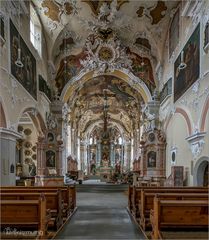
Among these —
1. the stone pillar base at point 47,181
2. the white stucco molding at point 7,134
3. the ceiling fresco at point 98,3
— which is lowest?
the stone pillar base at point 47,181

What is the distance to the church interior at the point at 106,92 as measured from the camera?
230 inches

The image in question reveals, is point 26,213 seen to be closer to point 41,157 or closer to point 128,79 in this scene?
point 41,157

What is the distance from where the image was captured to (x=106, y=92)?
2441 cm

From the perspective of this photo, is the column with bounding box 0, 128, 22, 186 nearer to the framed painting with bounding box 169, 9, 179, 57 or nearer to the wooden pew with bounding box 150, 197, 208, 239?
the wooden pew with bounding box 150, 197, 208, 239

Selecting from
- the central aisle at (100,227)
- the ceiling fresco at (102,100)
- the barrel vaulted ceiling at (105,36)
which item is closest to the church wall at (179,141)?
the central aisle at (100,227)

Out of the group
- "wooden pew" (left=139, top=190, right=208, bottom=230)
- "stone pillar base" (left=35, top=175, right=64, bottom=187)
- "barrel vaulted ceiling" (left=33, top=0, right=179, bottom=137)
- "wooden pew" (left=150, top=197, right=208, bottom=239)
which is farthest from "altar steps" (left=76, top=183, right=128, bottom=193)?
"wooden pew" (left=150, top=197, right=208, bottom=239)

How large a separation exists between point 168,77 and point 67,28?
19.0 feet

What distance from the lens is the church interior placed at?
5852 mm

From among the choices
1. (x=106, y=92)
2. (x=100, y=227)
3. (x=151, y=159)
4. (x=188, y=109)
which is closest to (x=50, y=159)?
(x=151, y=159)

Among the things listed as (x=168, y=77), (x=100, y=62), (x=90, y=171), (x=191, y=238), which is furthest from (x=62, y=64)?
Answer: (x=90, y=171)

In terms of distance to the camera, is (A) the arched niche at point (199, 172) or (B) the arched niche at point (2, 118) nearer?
(B) the arched niche at point (2, 118)

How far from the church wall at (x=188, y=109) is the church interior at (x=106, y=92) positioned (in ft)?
0.14

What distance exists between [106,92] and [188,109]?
13.8 meters

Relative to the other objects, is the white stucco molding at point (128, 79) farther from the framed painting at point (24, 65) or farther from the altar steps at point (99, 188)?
the altar steps at point (99, 188)
